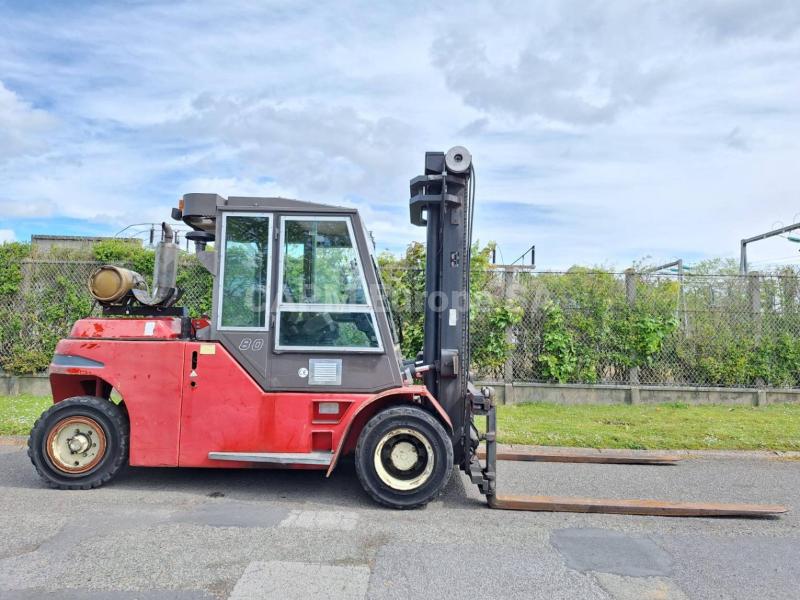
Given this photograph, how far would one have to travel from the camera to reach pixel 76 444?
17.3ft

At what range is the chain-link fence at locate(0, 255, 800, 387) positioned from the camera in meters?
10.1

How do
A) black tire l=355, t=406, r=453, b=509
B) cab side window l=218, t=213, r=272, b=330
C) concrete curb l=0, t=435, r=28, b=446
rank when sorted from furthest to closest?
concrete curb l=0, t=435, r=28, b=446 → cab side window l=218, t=213, r=272, b=330 → black tire l=355, t=406, r=453, b=509

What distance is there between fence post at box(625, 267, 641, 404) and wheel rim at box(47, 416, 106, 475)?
800cm

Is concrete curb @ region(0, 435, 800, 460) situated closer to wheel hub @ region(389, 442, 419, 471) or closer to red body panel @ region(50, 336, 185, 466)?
wheel hub @ region(389, 442, 419, 471)

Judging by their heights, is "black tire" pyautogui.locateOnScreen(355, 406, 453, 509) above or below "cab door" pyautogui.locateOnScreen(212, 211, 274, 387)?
below

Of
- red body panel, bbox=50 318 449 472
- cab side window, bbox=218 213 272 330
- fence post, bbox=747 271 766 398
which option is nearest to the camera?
red body panel, bbox=50 318 449 472

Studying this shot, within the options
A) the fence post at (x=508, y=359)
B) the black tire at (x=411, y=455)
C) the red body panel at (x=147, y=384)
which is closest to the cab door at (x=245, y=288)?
the red body panel at (x=147, y=384)

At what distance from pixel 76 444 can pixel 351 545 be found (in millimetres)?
2766

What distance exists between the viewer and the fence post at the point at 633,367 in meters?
10.1

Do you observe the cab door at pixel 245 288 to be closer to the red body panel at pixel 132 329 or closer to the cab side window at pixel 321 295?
the cab side window at pixel 321 295

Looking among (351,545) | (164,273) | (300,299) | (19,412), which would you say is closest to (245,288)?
(300,299)

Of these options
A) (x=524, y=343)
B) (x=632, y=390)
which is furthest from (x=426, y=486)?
(x=632, y=390)

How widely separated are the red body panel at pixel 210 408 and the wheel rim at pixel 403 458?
31 centimetres

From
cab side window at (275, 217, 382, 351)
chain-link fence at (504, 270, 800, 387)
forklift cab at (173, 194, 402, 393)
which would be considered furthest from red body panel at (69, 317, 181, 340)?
chain-link fence at (504, 270, 800, 387)
